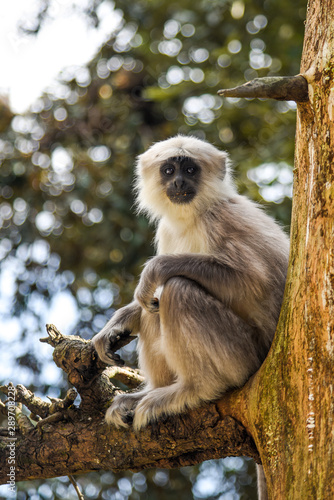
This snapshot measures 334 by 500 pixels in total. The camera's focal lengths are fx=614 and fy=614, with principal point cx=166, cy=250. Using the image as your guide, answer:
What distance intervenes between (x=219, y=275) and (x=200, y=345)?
543 mm

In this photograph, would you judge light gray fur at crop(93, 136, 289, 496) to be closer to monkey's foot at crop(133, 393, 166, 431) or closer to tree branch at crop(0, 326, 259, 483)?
monkey's foot at crop(133, 393, 166, 431)

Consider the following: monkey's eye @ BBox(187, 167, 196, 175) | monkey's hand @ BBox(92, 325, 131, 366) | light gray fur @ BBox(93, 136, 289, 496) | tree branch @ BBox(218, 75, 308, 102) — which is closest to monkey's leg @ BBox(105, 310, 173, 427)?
light gray fur @ BBox(93, 136, 289, 496)

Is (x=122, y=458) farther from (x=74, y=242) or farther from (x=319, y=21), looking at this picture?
(x=74, y=242)

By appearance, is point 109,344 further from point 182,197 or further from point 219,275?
point 182,197

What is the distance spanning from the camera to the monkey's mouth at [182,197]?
5488mm

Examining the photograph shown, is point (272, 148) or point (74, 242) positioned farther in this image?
point (74, 242)

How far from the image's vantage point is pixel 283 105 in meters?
9.80

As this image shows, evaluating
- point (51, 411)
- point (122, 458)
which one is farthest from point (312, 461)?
point (51, 411)

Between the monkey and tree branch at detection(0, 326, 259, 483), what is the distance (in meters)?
0.12

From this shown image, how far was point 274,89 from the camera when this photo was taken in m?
3.38

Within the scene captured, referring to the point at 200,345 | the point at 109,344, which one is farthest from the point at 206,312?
the point at 109,344

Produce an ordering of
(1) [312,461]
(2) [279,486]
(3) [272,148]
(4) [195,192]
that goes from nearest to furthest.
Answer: (1) [312,461] < (2) [279,486] < (4) [195,192] < (3) [272,148]

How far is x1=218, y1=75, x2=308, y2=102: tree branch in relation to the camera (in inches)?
130

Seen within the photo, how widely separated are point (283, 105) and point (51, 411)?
660cm
